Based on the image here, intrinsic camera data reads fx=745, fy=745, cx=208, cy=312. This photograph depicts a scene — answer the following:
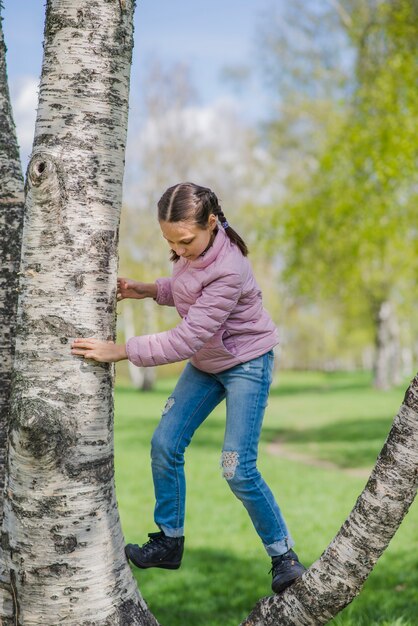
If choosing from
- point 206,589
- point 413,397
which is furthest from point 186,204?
point 206,589

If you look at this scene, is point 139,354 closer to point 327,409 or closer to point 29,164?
point 29,164

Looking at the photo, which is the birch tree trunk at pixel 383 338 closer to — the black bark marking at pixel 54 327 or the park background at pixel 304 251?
the park background at pixel 304 251

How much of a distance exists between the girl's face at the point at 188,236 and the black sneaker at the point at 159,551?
1.33 m

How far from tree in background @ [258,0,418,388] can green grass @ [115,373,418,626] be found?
4.90 metres

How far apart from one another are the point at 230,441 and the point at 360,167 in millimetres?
15211

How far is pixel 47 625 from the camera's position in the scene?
2.85m

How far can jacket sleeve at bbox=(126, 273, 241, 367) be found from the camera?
3.10 metres

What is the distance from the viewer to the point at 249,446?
10.8 feet

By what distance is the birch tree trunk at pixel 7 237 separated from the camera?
3.56 metres

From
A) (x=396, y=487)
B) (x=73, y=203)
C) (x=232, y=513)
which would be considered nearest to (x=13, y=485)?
(x=73, y=203)

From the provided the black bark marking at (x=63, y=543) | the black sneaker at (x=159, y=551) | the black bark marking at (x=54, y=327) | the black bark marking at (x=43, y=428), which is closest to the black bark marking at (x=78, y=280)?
the black bark marking at (x=54, y=327)

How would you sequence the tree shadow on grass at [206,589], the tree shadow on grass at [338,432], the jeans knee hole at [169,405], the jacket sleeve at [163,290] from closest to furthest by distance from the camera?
the jeans knee hole at [169,405]
the jacket sleeve at [163,290]
the tree shadow on grass at [206,589]
the tree shadow on grass at [338,432]

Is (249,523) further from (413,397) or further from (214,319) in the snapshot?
(413,397)

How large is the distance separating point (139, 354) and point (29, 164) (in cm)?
87
